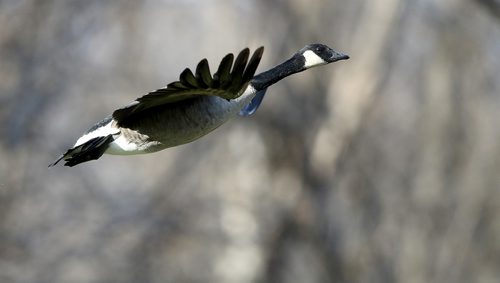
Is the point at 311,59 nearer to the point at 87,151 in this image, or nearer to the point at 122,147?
the point at 122,147

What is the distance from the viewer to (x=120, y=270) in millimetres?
8039

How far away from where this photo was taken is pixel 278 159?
Result: 25.2ft

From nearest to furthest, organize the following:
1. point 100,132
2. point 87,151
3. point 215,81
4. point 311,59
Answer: point 215,81 → point 87,151 → point 100,132 → point 311,59

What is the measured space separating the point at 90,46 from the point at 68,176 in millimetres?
1165

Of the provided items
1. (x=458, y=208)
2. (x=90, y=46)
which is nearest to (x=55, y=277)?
(x=90, y=46)

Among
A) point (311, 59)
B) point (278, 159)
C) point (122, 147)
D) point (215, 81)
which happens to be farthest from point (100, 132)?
point (278, 159)

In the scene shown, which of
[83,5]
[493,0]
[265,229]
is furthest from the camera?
[83,5]

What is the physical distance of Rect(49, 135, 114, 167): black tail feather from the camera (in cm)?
269

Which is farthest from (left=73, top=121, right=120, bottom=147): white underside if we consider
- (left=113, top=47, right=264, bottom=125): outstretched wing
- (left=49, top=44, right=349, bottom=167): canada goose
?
(left=113, top=47, right=264, bottom=125): outstretched wing

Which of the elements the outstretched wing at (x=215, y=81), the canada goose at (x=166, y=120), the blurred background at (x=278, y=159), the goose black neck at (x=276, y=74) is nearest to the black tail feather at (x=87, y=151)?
the canada goose at (x=166, y=120)

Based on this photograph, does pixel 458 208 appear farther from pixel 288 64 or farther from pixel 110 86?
pixel 288 64

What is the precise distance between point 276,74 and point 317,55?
0.67 feet

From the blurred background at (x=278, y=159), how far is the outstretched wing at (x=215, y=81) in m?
4.76

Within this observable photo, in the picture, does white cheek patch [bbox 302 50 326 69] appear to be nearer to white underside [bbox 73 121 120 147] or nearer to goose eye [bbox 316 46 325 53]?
goose eye [bbox 316 46 325 53]
